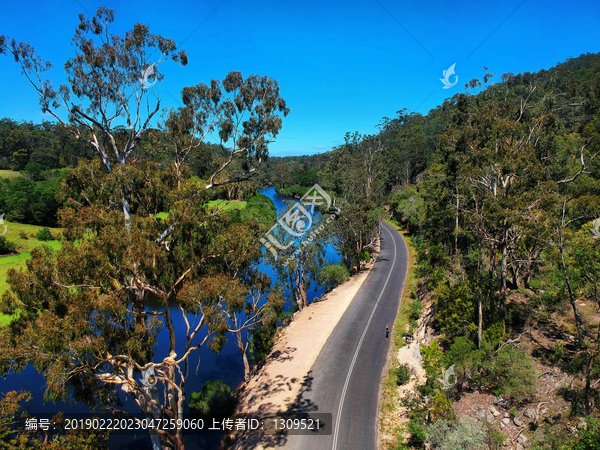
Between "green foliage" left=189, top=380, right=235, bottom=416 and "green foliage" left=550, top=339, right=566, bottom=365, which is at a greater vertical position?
"green foliage" left=550, top=339, right=566, bottom=365

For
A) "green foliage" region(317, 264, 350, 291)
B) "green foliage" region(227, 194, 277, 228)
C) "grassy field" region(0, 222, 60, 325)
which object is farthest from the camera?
"green foliage" region(227, 194, 277, 228)

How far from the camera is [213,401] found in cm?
1823

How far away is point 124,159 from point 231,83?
7.11 meters

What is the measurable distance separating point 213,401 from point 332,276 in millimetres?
19322

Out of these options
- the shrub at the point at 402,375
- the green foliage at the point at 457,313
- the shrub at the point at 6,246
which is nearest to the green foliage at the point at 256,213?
the green foliage at the point at 457,313

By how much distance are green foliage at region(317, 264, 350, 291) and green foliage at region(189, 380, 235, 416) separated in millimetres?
17465

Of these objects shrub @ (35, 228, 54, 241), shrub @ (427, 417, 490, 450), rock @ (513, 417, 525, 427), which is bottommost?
shrub @ (427, 417, 490, 450)

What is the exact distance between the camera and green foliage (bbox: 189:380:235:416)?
18172 mm

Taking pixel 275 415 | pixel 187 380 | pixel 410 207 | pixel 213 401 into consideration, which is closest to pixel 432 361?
pixel 275 415

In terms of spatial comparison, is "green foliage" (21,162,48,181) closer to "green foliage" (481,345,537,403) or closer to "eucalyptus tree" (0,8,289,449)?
"eucalyptus tree" (0,8,289,449)

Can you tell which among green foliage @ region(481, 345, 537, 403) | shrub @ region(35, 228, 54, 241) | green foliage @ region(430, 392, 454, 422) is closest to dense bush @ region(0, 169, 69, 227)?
shrub @ region(35, 228, 54, 241)

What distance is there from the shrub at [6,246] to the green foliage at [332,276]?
3425 cm

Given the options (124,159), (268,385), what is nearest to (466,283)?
(268,385)

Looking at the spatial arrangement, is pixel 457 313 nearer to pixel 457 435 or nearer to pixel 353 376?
pixel 353 376
